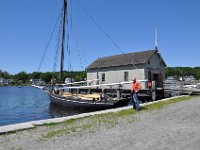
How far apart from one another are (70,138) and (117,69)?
34.1 meters

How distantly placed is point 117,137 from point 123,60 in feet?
113

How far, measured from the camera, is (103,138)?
9828mm

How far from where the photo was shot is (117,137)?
9.89 m

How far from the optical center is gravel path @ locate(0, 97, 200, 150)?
28.3ft

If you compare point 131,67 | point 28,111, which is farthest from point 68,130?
point 131,67

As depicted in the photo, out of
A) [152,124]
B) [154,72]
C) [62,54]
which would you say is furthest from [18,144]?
[154,72]

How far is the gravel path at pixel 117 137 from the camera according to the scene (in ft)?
28.3

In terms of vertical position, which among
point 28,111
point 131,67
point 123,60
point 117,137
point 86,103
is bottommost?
point 28,111

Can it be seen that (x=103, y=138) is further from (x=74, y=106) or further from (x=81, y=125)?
(x=74, y=106)

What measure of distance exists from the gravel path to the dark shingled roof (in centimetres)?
2831

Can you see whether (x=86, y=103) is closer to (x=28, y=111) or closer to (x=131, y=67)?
(x=28, y=111)

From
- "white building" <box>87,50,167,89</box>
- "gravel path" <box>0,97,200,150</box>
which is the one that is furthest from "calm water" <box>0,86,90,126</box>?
"gravel path" <box>0,97,200,150</box>

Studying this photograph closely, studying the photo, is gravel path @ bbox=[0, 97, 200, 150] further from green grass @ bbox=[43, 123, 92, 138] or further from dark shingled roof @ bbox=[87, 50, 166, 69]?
dark shingled roof @ bbox=[87, 50, 166, 69]

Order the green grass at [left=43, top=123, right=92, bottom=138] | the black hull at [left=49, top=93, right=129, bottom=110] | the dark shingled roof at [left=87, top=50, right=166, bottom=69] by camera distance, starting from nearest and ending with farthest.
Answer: the green grass at [left=43, top=123, right=92, bottom=138] < the black hull at [left=49, top=93, right=129, bottom=110] < the dark shingled roof at [left=87, top=50, right=166, bottom=69]
